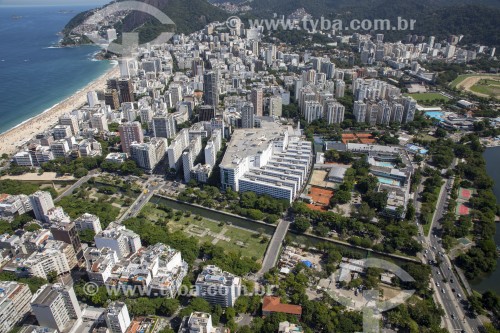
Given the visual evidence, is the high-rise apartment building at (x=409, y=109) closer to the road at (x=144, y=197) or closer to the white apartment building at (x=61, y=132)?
the road at (x=144, y=197)

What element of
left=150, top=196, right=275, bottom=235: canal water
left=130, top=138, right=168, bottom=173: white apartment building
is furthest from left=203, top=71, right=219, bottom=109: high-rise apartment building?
left=150, top=196, right=275, bottom=235: canal water

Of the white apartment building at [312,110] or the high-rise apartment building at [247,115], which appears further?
the white apartment building at [312,110]

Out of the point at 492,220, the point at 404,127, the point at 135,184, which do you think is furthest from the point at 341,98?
the point at 135,184

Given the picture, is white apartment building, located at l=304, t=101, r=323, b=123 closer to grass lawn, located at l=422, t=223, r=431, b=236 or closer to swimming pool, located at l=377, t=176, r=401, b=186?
swimming pool, located at l=377, t=176, r=401, b=186

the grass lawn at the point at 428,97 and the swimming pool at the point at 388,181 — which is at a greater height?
the grass lawn at the point at 428,97

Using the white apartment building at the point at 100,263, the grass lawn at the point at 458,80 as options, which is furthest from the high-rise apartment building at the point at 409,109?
the white apartment building at the point at 100,263

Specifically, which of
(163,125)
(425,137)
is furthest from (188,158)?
(425,137)

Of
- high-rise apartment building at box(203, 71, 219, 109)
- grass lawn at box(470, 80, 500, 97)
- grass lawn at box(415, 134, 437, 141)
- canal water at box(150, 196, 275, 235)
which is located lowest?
canal water at box(150, 196, 275, 235)
